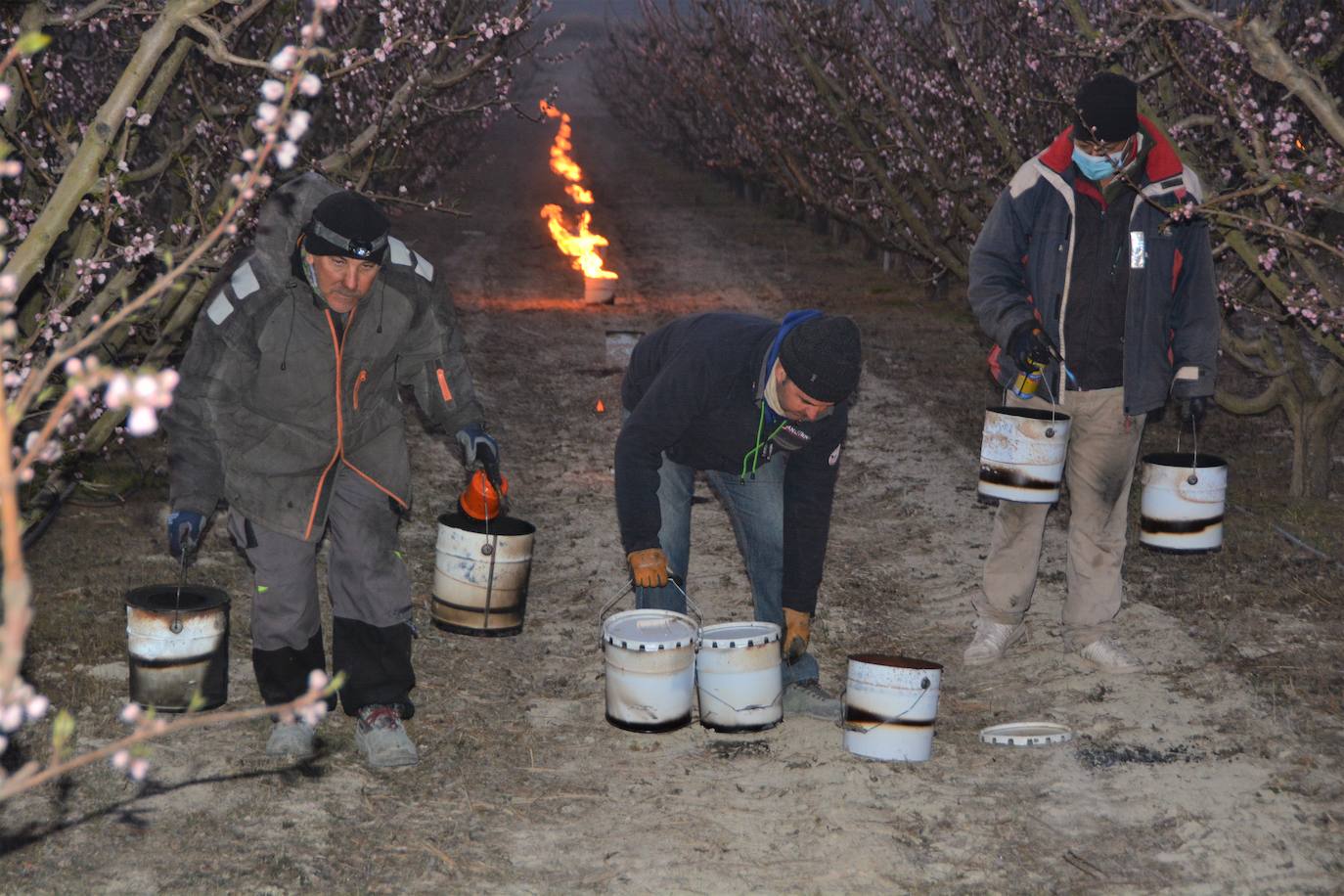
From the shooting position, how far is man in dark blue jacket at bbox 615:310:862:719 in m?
4.43

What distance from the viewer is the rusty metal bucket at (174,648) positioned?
4688 millimetres

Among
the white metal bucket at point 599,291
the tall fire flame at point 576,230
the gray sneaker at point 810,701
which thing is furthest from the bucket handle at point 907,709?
the white metal bucket at point 599,291

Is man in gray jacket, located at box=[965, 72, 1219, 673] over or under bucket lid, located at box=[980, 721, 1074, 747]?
over

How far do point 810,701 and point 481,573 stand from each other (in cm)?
128

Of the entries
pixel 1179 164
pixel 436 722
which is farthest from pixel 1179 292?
pixel 436 722

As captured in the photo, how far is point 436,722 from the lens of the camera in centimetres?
537

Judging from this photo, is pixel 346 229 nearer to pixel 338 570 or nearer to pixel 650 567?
pixel 338 570

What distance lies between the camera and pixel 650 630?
4.82m

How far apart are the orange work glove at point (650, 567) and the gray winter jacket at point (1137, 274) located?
5.02 feet

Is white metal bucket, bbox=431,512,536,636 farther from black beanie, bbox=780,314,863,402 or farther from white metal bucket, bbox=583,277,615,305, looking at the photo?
white metal bucket, bbox=583,277,615,305

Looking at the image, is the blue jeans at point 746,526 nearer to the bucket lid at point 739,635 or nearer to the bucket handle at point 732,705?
the bucket lid at point 739,635

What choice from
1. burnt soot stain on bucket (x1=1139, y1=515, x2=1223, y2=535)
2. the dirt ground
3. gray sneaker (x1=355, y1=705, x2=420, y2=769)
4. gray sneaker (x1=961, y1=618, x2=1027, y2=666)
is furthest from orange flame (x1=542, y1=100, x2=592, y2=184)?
gray sneaker (x1=355, y1=705, x2=420, y2=769)

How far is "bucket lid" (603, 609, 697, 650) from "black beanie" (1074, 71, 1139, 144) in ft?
7.49

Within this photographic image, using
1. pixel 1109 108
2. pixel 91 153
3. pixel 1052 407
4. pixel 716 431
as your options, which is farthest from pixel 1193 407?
pixel 91 153
